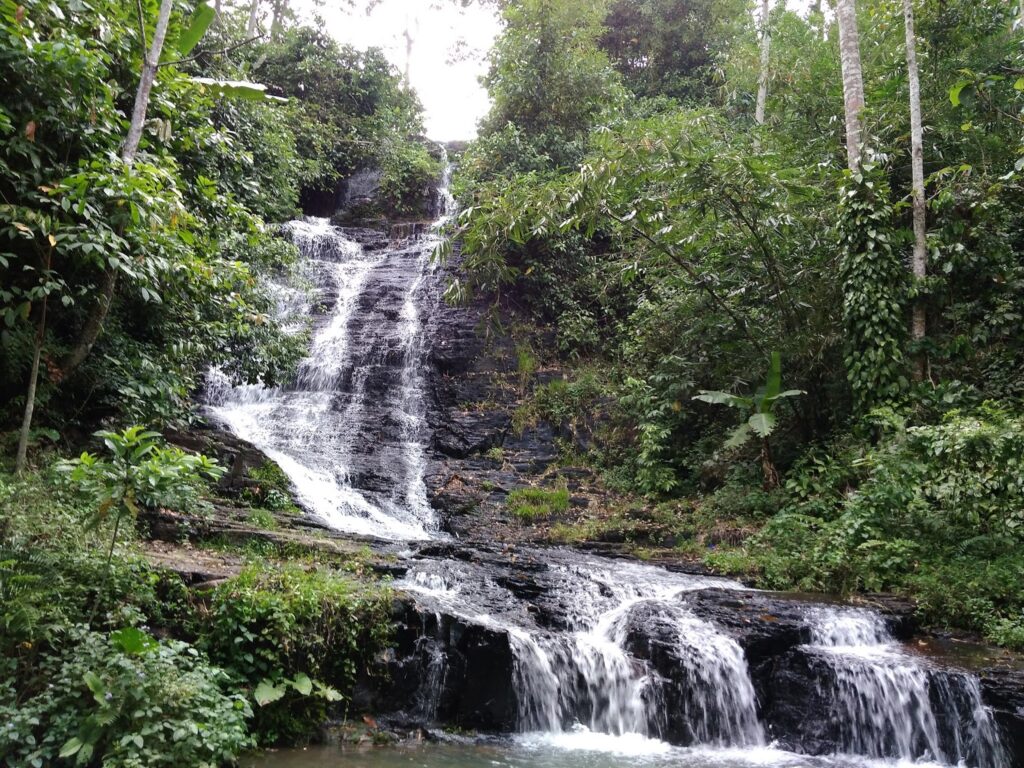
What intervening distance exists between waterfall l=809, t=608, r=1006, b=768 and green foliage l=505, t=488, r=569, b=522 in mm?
5902

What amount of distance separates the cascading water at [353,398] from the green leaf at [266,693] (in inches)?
188

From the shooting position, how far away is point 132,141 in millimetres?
6258

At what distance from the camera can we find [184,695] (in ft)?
13.6

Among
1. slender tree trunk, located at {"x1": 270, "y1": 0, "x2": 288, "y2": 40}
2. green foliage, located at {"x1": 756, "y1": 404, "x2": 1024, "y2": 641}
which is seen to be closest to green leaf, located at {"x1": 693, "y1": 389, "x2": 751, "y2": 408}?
green foliage, located at {"x1": 756, "y1": 404, "x2": 1024, "y2": 641}

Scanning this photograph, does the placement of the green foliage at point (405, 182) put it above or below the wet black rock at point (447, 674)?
above

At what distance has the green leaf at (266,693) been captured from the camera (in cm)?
473

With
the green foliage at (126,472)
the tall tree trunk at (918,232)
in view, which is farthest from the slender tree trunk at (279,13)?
the green foliage at (126,472)

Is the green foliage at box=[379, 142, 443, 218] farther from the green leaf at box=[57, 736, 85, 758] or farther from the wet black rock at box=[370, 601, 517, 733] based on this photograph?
the green leaf at box=[57, 736, 85, 758]

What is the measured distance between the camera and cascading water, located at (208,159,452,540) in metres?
11.1

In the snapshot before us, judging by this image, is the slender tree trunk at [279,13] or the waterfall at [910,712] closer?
the waterfall at [910,712]

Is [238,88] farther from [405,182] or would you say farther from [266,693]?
[405,182]

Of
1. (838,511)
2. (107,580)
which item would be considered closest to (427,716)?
(107,580)

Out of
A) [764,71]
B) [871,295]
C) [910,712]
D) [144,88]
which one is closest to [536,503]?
[871,295]

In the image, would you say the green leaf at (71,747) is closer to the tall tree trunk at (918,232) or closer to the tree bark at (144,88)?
the tree bark at (144,88)
